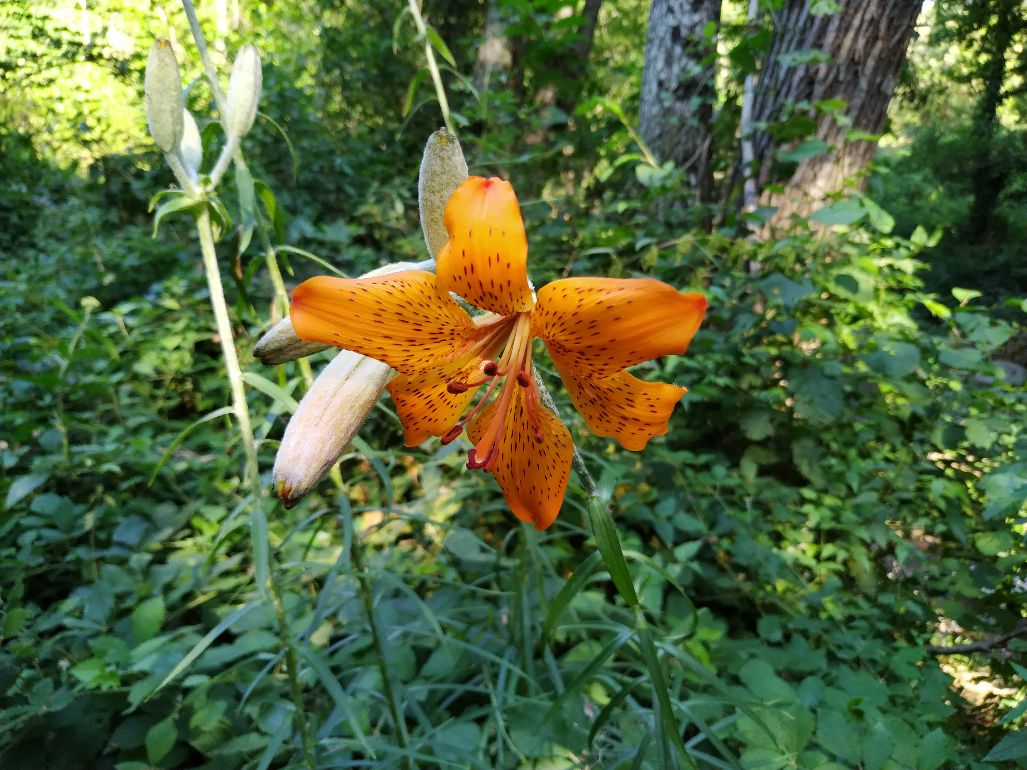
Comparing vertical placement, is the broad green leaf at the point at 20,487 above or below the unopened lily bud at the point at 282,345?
below

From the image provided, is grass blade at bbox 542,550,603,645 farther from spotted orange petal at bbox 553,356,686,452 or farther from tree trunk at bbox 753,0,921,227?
tree trunk at bbox 753,0,921,227

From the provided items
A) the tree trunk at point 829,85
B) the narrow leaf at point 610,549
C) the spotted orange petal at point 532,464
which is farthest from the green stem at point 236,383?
the tree trunk at point 829,85

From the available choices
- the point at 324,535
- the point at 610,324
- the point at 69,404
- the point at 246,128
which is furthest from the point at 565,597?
the point at 69,404

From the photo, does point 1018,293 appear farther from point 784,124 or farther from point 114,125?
point 114,125

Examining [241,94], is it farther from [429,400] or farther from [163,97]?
[429,400]

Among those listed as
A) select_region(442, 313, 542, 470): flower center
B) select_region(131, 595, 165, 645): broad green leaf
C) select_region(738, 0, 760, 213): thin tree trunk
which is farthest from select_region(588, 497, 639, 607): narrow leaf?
select_region(738, 0, 760, 213): thin tree trunk

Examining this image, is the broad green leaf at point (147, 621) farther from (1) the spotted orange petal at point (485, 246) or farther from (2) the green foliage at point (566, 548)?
(1) the spotted orange petal at point (485, 246)

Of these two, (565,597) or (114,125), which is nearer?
(565,597)
